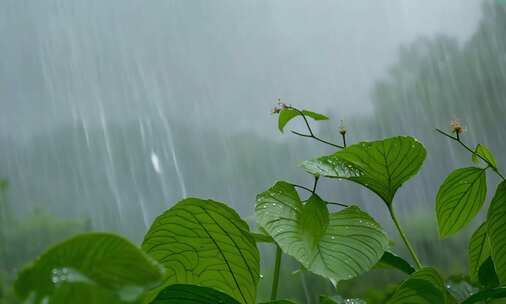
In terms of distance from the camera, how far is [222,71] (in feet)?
14.3

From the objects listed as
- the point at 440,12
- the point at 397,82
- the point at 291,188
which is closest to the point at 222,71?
the point at 397,82

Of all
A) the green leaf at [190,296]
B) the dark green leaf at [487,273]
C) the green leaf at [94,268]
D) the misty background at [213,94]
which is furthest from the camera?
the misty background at [213,94]

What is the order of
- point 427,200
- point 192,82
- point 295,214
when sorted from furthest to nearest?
point 192,82 < point 427,200 < point 295,214

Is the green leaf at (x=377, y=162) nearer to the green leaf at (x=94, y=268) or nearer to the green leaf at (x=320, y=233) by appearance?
the green leaf at (x=320, y=233)

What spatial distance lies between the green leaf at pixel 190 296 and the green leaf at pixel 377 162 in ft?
0.25

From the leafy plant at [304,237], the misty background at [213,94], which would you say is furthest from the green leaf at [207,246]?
the misty background at [213,94]

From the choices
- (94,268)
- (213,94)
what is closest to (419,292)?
(94,268)

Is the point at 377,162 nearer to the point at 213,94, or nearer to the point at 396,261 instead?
the point at 396,261

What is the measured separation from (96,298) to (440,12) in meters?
4.50

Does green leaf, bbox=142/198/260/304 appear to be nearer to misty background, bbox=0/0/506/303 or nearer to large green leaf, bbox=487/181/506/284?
large green leaf, bbox=487/181/506/284

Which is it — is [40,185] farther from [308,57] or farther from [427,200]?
[427,200]

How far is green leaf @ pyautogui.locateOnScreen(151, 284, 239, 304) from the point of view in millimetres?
230

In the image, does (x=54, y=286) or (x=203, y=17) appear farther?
(x=203, y=17)

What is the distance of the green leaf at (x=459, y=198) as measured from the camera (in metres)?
0.33
